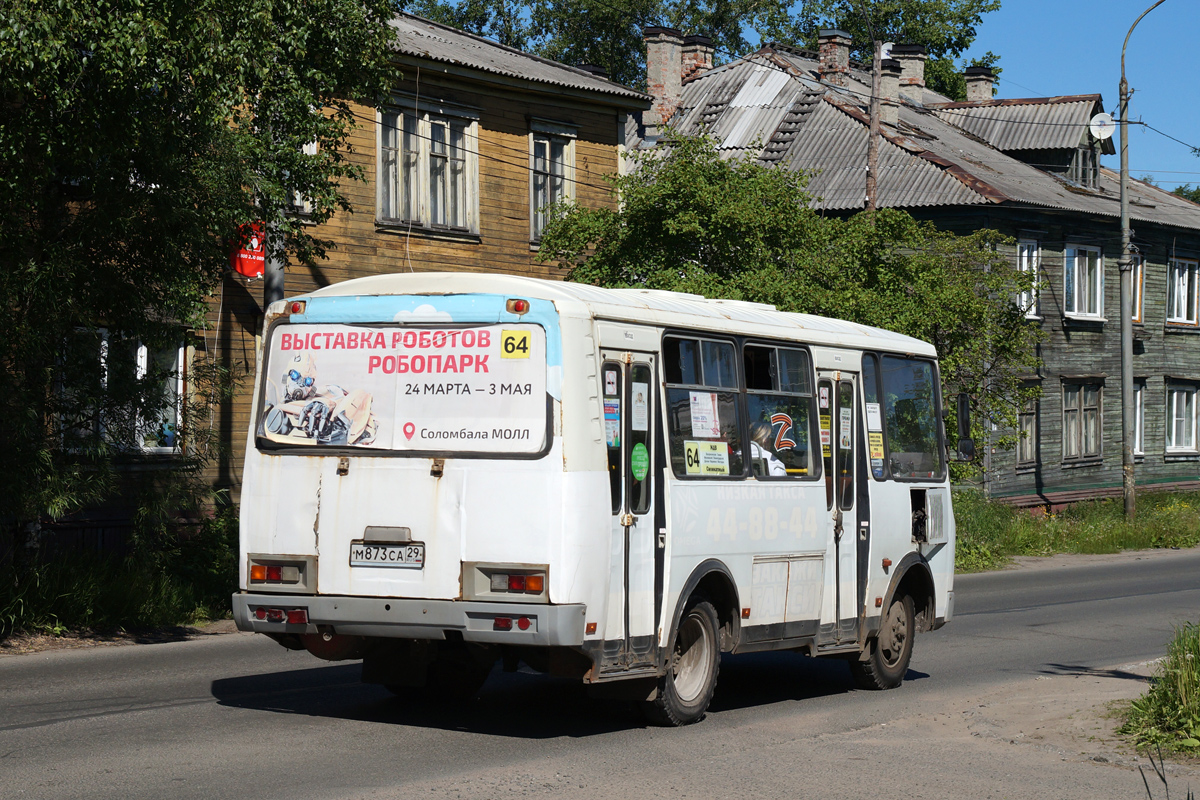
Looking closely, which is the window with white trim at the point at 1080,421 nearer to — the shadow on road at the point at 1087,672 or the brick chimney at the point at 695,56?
the brick chimney at the point at 695,56

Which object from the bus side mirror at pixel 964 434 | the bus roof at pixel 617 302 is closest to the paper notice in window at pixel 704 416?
the bus roof at pixel 617 302

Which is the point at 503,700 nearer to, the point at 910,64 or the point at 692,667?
the point at 692,667

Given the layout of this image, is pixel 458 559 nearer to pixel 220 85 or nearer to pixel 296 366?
pixel 296 366

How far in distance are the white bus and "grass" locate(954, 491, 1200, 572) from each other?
55.7 ft

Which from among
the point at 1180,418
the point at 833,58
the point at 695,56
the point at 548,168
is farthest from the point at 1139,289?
the point at 548,168

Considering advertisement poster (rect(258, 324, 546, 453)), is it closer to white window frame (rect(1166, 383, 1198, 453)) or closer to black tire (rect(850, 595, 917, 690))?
black tire (rect(850, 595, 917, 690))

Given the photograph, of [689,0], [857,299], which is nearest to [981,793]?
[857,299]

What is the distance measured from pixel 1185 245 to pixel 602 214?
2630 centimetres

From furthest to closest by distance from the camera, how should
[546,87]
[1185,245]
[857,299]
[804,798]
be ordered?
1. [1185,245]
2. [546,87]
3. [857,299]
4. [804,798]

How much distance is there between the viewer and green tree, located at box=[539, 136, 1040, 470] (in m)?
22.1

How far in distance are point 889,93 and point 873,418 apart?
3080 cm

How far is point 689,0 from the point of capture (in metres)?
58.1

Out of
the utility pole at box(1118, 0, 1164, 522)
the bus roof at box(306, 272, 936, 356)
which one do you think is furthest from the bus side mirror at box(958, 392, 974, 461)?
the utility pole at box(1118, 0, 1164, 522)

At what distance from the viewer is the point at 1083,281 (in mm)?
39219
